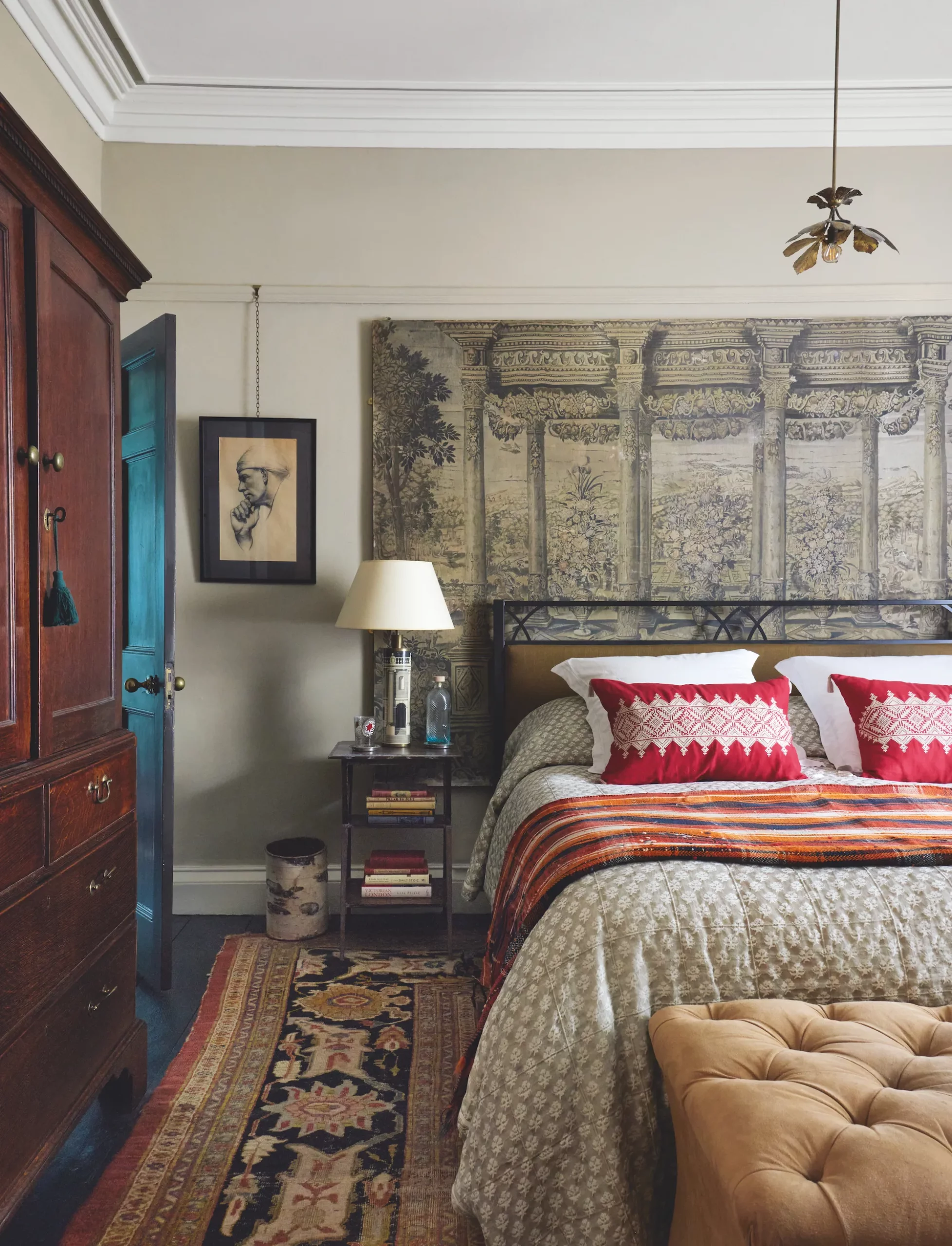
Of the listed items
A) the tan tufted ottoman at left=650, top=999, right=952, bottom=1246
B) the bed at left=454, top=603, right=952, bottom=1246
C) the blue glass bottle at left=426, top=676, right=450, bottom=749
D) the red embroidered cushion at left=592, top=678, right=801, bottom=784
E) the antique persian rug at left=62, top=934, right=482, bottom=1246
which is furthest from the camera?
the blue glass bottle at left=426, top=676, right=450, bottom=749

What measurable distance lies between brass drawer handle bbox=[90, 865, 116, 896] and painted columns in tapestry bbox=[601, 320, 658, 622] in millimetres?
2124

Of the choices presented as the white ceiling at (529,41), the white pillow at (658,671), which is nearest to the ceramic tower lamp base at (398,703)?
the white pillow at (658,671)

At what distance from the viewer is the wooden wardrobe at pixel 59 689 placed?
1.54 meters

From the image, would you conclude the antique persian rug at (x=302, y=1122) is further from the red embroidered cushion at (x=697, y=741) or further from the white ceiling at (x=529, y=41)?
the white ceiling at (x=529, y=41)

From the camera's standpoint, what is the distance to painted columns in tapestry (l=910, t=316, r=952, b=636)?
343 centimetres

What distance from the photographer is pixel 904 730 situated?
8.84ft

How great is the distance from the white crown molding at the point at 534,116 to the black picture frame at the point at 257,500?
111 centimetres

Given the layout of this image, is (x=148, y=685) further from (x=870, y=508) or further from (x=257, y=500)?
(x=870, y=508)

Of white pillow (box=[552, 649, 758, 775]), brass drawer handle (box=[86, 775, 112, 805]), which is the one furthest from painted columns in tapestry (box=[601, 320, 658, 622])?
brass drawer handle (box=[86, 775, 112, 805])

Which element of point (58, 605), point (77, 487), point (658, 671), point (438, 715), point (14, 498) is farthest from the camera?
point (438, 715)

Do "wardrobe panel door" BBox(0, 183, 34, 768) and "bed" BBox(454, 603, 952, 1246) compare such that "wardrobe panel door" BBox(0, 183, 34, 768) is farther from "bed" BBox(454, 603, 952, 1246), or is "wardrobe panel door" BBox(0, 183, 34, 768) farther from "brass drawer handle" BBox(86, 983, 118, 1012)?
"bed" BBox(454, 603, 952, 1246)

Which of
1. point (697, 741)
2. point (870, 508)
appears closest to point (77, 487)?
point (697, 741)

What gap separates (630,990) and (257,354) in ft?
8.97

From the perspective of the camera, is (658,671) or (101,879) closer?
(101,879)
